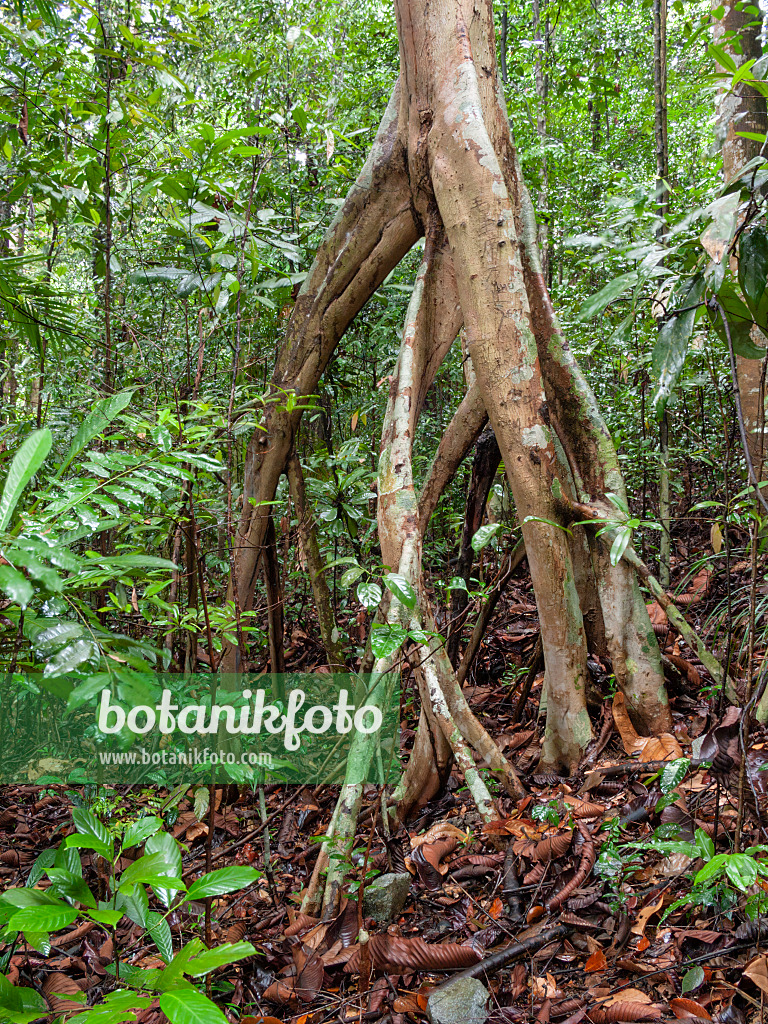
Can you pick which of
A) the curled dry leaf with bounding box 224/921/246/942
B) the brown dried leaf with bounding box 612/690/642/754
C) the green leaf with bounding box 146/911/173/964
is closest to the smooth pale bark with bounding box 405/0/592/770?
the brown dried leaf with bounding box 612/690/642/754

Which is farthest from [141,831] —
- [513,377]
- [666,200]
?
[666,200]

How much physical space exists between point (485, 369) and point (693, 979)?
211 cm

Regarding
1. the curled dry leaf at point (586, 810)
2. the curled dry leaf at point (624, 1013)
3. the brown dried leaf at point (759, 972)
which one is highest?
the curled dry leaf at point (586, 810)

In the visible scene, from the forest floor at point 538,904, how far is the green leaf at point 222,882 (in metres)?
0.62

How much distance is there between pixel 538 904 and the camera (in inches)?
84.3

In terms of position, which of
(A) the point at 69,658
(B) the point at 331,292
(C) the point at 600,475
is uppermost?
(B) the point at 331,292

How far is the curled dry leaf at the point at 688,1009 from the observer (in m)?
1.58

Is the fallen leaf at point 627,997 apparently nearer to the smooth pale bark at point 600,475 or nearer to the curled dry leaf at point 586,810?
the curled dry leaf at point 586,810

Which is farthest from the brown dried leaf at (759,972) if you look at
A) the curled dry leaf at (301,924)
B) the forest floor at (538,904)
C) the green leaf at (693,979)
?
the curled dry leaf at (301,924)

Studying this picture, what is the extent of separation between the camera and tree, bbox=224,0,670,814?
2.77m

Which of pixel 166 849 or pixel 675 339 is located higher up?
pixel 675 339

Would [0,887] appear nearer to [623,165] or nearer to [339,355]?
[339,355]

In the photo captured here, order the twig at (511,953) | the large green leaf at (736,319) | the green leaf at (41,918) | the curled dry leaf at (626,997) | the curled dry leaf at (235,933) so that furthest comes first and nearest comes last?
the curled dry leaf at (235,933) → the twig at (511,953) → the large green leaf at (736,319) → the curled dry leaf at (626,997) → the green leaf at (41,918)

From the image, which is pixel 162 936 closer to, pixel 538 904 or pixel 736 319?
pixel 538 904
